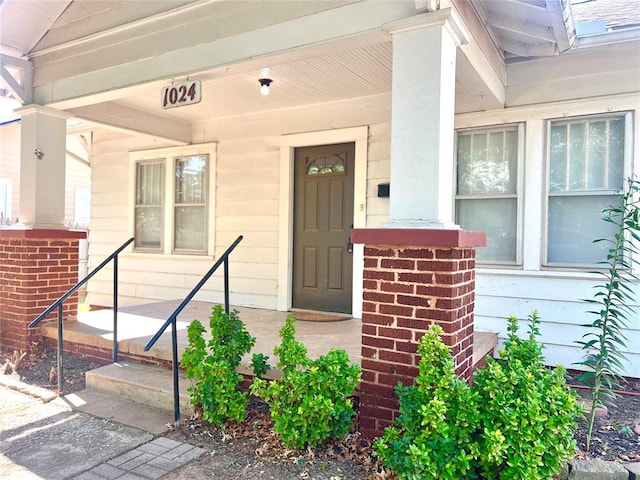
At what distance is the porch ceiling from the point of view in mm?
3588

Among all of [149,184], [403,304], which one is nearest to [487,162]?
[403,304]

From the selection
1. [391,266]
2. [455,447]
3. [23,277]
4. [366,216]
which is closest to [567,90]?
[366,216]

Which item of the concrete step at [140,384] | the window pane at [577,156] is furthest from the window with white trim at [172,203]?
the window pane at [577,156]

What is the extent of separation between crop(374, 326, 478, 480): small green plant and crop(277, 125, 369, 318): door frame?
2.75 meters

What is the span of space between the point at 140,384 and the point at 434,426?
2.37m

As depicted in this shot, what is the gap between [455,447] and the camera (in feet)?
7.36

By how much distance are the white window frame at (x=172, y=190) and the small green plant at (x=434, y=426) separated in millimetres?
4359

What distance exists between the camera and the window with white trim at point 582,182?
4.03 m

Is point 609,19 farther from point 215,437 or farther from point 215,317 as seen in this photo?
point 215,437

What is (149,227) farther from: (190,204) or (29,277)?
(29,277)

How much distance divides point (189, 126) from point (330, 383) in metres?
4.94

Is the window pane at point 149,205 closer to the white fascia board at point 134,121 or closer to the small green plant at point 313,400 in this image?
the white fascia board at point 134,121

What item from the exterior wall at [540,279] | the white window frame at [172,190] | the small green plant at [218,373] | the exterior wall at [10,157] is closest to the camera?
Result: the small green plant at [218,373]

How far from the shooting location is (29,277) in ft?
15.9
